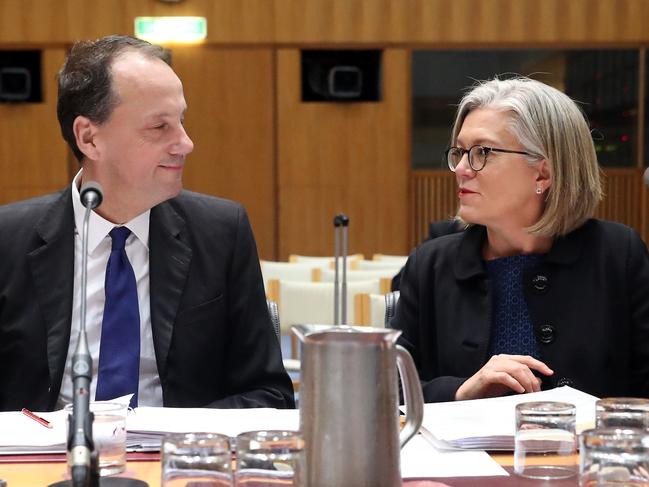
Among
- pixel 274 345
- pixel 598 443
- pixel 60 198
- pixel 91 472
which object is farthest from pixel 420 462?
pixel 60 198

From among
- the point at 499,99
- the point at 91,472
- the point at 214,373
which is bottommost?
the point at 214,373

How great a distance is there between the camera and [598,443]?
1.42 meters

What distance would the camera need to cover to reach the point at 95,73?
8.48 ft

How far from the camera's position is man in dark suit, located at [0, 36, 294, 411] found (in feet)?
8.05

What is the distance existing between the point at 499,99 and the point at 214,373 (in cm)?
103

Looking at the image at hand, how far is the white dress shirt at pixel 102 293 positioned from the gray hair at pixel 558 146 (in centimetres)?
98

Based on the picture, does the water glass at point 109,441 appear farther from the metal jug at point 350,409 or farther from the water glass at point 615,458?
the water glass at point 615,458

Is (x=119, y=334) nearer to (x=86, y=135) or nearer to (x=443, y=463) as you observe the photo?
(x=86, y=135)

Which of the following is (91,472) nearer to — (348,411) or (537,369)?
(348,411)

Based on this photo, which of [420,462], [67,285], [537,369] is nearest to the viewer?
[420,462]

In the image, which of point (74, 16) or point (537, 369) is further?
point (74, 16)

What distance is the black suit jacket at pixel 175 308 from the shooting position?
2447 mm

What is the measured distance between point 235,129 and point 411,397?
935cm

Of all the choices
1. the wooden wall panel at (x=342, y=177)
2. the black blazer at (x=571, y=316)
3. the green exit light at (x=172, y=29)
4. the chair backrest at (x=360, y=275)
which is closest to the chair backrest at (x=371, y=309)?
the chair backrest at (x=360, y=275)
